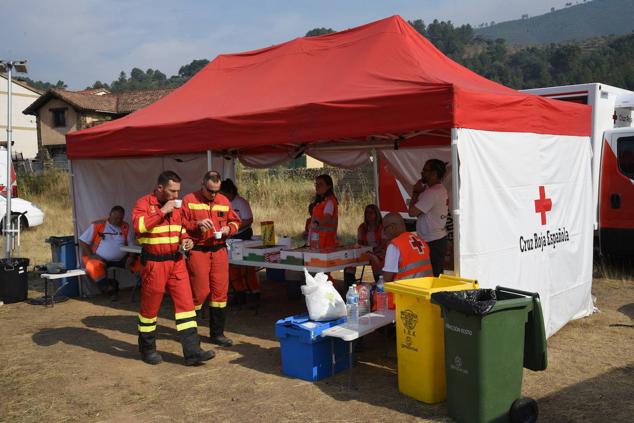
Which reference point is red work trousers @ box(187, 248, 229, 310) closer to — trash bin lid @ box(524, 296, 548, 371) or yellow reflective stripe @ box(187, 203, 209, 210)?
yellow reflective stripe @ box(187, 203, 209, 210)

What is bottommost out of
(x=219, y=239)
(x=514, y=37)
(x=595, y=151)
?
(x=219, y=239)

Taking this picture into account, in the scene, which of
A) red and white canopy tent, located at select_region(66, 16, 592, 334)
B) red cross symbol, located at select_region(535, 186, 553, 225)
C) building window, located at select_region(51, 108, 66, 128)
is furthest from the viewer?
building window, located at select_region(51, 108, 66, 128)

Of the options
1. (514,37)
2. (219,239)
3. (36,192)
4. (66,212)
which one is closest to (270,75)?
(219,239)

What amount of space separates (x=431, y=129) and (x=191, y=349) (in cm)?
280

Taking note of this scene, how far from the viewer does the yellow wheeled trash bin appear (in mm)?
4125

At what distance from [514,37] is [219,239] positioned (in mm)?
190044

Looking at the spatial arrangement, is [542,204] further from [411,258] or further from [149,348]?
[149,348]

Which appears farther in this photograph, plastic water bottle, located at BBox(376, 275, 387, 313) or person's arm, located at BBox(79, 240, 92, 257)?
person's arm, located at BBox(79, 240, 92, 257)

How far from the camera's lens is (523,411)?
378 centimetres

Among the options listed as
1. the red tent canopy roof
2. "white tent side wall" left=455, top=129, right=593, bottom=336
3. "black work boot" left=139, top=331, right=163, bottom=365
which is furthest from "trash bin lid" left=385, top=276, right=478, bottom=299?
"black work boot" left=139, top=331, right=163, bottom=365

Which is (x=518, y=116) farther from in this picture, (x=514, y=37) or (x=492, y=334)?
(x=514, y=37)

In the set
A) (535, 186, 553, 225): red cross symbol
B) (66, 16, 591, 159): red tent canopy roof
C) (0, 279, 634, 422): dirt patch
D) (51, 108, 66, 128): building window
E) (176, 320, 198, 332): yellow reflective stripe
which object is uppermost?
(51, 108, 66, 128): building window

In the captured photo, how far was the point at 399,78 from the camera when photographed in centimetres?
527

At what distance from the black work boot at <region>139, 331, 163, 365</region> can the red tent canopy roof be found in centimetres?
206
